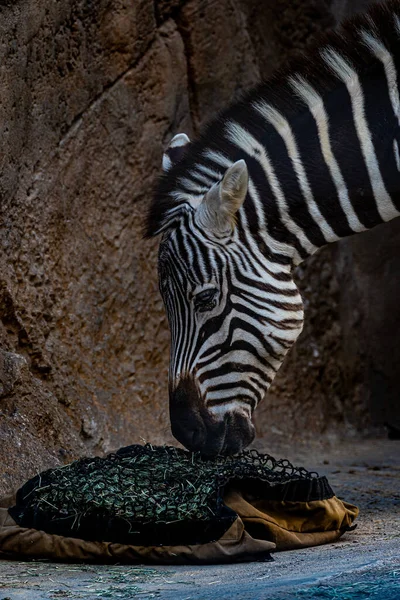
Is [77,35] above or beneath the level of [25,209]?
above

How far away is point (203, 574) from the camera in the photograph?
3.45 meters

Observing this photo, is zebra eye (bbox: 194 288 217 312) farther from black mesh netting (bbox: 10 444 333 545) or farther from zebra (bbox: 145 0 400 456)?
black mesh netting (bbox: 10 444 333 545)

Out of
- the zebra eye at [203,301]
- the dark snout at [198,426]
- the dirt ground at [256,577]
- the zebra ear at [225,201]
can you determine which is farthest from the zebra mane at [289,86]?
the dirt ground at [256,577]

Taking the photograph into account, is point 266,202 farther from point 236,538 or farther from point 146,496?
point 236,538

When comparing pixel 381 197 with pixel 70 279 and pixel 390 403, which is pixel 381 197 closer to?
pixel 70 279

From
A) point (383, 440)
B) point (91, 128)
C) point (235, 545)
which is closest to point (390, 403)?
point (383, 440)

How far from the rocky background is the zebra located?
4.13 feet

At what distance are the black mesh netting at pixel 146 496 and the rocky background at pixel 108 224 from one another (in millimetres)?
916

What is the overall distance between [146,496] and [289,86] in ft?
7.06

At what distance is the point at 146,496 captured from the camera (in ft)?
12.4

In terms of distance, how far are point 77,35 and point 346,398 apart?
3727 mm

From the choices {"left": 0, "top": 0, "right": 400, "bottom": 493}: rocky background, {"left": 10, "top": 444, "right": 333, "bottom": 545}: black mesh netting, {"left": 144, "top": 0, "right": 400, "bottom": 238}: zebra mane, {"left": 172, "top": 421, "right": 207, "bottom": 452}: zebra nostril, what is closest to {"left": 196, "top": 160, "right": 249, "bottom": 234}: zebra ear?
{"left": 144, "top": 0, "right": 400, "bottom": 238}: zebra mane

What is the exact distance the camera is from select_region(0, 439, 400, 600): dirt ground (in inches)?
115

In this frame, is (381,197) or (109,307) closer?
(381,197)
